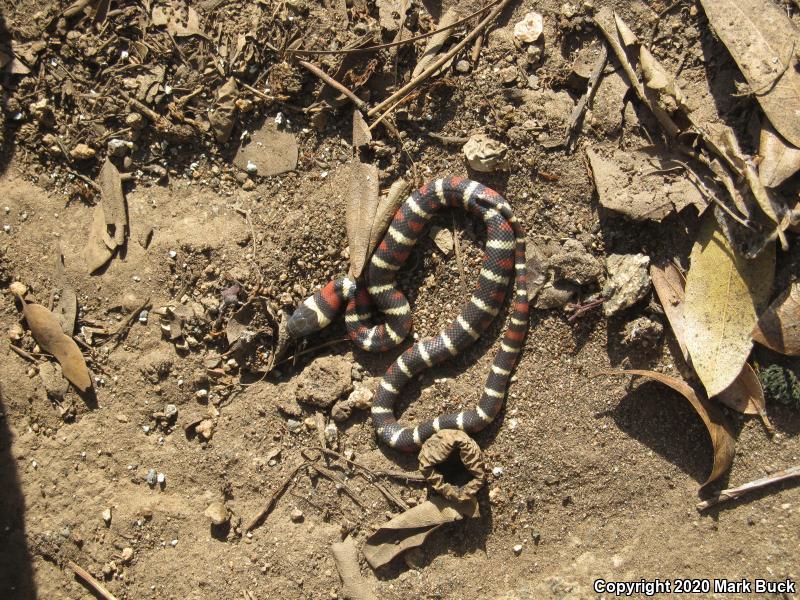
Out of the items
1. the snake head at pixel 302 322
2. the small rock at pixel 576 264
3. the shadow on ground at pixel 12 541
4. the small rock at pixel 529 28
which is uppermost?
the small rock at pixel 529 28

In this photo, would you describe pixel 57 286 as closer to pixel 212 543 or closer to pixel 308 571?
pixel 212 543

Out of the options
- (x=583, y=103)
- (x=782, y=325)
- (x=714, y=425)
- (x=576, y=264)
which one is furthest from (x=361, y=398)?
(x=782, y=325)

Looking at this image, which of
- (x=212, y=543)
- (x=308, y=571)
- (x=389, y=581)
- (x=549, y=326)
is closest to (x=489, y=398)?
(x=549, y=326)

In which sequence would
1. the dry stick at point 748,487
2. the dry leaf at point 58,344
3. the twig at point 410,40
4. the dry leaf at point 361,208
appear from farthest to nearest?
the dry leaf at point 58,344, the dry leaf at point 361,208, the twig at point 410,40, the dry stick at point 748,487

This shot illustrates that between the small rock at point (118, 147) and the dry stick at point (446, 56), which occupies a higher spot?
the dry stick at point (446, 56)

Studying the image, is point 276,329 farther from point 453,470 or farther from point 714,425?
point 714,425

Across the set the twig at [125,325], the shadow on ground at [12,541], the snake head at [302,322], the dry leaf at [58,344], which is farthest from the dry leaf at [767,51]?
the shadow on ground at [12,541]

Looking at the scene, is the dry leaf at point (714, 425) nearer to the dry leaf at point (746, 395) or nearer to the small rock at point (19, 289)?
the dry leaf at point (746, 395)
